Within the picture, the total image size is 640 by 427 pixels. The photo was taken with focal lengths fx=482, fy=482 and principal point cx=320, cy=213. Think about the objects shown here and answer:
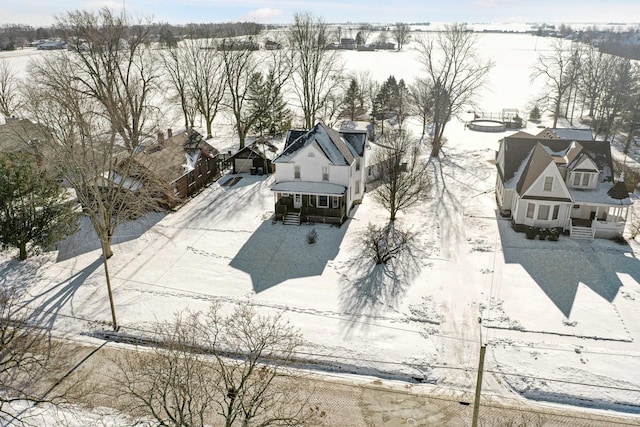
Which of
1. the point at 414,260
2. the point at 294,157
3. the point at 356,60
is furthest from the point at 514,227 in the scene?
the point at 356,60

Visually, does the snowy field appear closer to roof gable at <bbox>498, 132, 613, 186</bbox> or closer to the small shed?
roof gable at <bbox>498, 132, 613, 186</bbox>

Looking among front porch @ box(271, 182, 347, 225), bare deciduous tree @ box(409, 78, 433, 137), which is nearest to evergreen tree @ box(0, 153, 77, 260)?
front porch @ box(271, 182, 347, 225)

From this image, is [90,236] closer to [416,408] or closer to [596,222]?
[416,408]

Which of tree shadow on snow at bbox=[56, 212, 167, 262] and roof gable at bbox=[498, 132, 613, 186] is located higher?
roof gable at bbox=[498, 132, 613, 186]

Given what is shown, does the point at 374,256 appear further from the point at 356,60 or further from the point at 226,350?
the point at 356,60

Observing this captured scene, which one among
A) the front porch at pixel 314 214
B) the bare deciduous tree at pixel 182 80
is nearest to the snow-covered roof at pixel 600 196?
the front porch at pixel 314 214

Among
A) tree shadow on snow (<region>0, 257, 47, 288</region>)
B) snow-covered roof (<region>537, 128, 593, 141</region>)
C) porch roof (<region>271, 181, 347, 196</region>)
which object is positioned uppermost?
snow-covered roof (<region>537, 128, 593, 141</region>)

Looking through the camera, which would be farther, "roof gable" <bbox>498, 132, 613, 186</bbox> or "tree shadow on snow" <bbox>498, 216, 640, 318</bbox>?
"roof gable" <bbox>498, 132, 613, 186</bbox>
